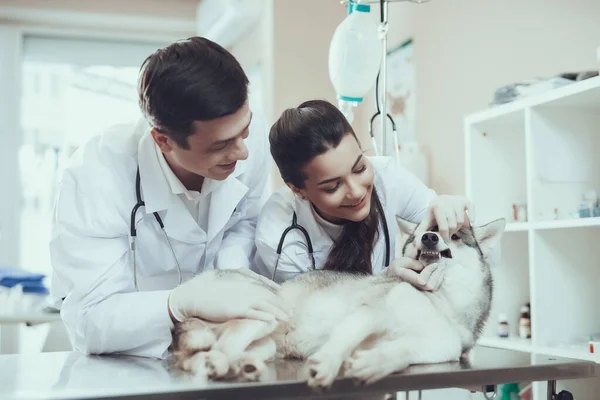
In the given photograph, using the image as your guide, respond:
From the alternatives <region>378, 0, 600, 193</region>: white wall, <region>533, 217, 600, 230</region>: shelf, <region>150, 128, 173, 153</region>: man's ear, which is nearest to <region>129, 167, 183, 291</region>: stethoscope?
<region>150, 128, 173, 153</region>: man's ear

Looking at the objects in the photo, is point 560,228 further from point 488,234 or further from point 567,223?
point 488,234

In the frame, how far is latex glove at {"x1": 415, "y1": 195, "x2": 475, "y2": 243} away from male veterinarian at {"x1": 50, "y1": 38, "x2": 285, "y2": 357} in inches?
13.3

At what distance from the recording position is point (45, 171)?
438cm

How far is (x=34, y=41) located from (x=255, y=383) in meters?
4.13

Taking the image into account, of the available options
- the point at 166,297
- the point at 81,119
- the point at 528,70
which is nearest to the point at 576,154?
the point at 528,70

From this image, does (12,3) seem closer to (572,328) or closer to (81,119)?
(81,119)

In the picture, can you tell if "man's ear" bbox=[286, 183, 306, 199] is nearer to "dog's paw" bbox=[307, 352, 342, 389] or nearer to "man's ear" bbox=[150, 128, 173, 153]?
"man's ear" bbox=[150, 128, 173, 153]

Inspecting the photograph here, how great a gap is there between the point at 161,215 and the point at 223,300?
0.35 metres

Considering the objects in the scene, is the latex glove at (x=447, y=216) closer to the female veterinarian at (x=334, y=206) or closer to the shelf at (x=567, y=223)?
the female veterinarian at (x=334, y=206)

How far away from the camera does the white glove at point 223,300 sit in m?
1.09

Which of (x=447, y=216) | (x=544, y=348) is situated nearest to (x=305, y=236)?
(x=447, y=216)

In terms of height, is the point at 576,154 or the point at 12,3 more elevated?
the point at 12,3

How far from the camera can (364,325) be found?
3.37ft

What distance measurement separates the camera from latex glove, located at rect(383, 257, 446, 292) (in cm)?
116
